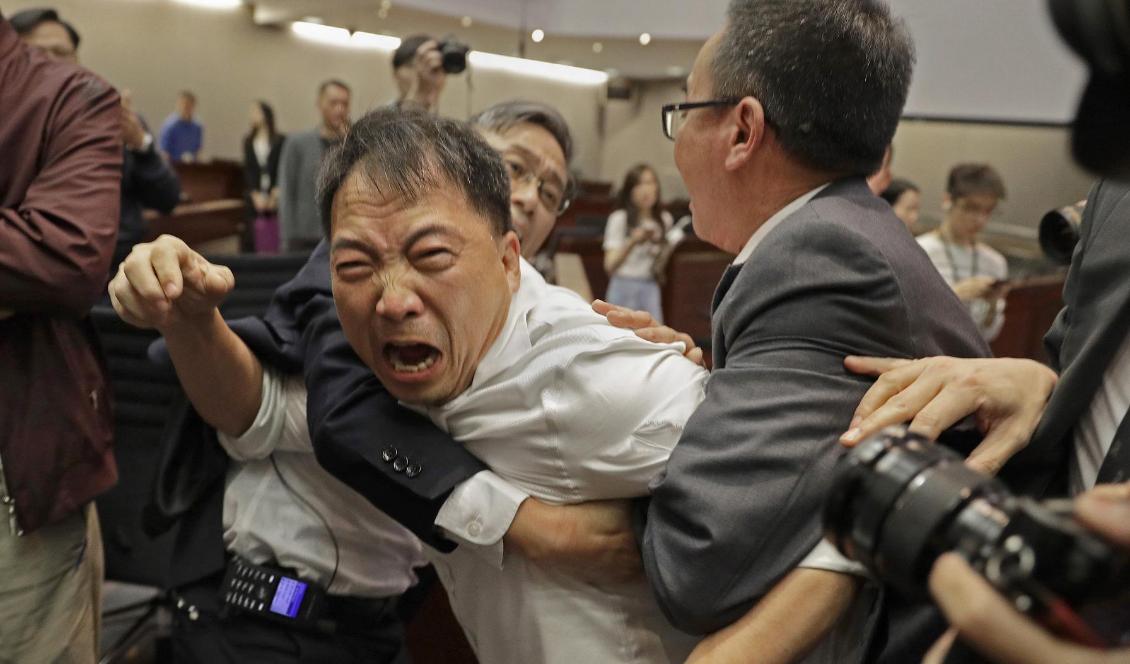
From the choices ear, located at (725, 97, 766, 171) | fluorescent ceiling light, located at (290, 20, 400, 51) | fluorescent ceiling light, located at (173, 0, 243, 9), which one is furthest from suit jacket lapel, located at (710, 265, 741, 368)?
fluorescent ceiling light, located at (290, 20, 400, 51)

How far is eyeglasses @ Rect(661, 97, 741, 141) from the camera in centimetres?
120

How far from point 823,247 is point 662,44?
13443 millimetres

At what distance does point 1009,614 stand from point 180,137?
12514mm

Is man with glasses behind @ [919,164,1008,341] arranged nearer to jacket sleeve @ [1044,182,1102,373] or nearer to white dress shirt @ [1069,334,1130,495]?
jacket sleeve @ [1044,182,1102,373]

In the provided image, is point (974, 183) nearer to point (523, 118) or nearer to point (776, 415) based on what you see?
point (523, 118)

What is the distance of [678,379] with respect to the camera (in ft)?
3.87

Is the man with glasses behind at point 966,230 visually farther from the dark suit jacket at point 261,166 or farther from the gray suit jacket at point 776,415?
the dark suit jacket at point 261,166

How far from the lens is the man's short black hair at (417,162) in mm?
1207

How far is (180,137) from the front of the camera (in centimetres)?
1177

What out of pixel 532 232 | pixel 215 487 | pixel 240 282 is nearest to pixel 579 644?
pixel 215 487

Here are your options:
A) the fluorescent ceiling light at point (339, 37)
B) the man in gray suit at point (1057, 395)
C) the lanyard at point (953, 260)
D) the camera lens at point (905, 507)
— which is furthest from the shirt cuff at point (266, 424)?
the fluorescent ceiling light at point (339, 37)

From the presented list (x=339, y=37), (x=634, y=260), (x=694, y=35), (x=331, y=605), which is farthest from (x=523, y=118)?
(x=339, y=37)

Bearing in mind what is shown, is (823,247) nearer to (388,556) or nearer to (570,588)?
(570,588)

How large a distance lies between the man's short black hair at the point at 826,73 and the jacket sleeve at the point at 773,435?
18cm
